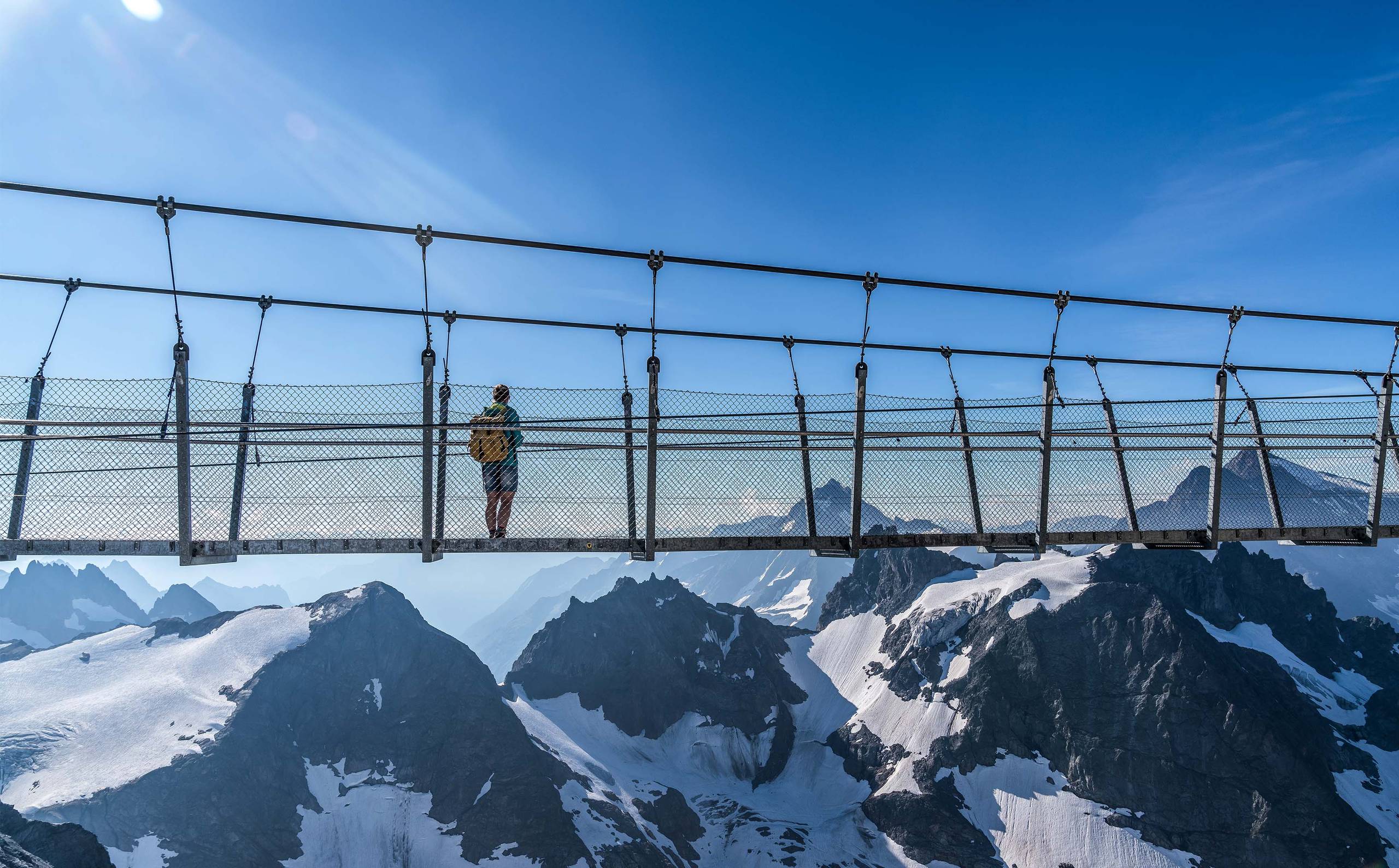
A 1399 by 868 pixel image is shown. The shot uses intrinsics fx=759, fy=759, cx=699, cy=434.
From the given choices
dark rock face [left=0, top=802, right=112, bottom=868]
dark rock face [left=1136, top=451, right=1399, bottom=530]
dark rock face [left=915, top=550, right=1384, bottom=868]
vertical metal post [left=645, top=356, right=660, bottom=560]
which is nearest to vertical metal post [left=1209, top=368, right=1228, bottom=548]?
dark rock face [left=1136, top=451, right=1399, bottom=530]

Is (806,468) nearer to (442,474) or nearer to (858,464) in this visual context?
(858,464)

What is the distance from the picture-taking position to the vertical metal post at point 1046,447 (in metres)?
10.8

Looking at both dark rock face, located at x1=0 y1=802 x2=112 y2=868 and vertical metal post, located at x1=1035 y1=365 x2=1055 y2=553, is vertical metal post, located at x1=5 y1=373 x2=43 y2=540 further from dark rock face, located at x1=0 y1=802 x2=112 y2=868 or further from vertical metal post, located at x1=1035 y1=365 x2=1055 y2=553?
dark rock face, located at x1=0 y1=802 x2=112 y2=868

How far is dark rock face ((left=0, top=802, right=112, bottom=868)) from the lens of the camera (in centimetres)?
9156

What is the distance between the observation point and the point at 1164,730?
158375 millimetres

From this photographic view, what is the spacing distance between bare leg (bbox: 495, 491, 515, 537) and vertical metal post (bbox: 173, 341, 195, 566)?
3597mm

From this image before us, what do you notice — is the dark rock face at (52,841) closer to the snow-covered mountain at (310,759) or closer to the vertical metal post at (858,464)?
the snow-covered mountain at (310,759)

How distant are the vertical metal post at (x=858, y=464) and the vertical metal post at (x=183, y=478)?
836cm

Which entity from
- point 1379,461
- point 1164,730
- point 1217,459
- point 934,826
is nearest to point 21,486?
point 1217,459

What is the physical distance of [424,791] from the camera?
162m

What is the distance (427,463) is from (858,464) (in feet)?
18.5

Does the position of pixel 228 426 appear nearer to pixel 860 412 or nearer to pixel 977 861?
pixel 860 412

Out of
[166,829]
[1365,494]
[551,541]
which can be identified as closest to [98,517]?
[551,541]

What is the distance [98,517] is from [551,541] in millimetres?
5510
